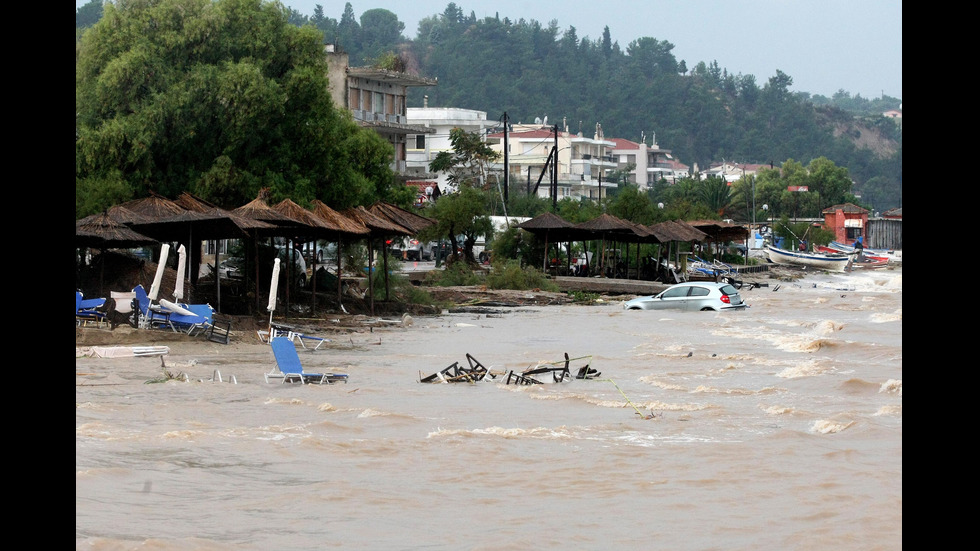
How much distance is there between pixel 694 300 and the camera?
36219 millimetres

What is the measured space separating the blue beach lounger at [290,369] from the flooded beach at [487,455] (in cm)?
29

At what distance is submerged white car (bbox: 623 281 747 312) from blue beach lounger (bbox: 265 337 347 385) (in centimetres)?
2079

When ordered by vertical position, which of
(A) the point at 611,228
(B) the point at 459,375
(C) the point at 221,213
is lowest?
(B) the point at 459,375

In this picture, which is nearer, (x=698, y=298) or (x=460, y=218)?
(x=698, y=298)

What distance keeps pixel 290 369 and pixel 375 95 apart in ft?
196

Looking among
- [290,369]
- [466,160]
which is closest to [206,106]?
[290,369]

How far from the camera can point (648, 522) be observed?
8.60 metres

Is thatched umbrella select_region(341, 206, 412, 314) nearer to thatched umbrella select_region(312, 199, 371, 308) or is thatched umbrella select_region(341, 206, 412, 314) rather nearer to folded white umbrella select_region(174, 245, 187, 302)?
thatched umbrella select_region(312, 199, 371, 308)

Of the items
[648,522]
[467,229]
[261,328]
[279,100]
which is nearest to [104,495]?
[648,522]

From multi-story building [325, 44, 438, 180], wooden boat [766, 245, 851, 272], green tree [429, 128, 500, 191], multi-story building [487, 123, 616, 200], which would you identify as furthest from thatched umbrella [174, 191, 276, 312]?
multi-story building [487, 123, 616, 200]

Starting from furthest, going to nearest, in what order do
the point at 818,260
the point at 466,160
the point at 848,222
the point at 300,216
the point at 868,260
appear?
the point at 848,222 → the point at 466,160 → the point at 868,260 → the point at 818,260 → the point at 300,216

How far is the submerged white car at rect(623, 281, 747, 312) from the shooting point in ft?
118

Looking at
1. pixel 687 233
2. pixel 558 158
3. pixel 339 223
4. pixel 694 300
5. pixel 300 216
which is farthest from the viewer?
pixel 558 158

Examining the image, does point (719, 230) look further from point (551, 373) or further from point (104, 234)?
point (551, 373)
